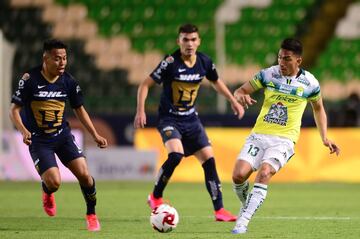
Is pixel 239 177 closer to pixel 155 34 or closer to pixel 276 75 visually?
pixel 276 75

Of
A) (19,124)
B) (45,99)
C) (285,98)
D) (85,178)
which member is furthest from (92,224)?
(285,98)

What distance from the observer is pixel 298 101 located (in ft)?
30.5

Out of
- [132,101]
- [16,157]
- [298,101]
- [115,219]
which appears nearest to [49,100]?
[115,219]

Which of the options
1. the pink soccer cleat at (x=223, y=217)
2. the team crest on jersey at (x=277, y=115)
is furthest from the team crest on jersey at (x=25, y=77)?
the pink soccer cleat at (x=223, y=217)

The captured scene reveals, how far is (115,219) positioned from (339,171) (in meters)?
8.57

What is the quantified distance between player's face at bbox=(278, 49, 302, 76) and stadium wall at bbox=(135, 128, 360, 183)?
914 cm

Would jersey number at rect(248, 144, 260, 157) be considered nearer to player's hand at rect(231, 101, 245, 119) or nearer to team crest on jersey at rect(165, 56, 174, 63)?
player's hand at rect(231, 101, 245, 119)

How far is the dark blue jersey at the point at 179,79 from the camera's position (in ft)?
35.7

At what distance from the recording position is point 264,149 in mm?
9180

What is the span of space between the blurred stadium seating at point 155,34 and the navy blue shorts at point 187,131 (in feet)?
38.4

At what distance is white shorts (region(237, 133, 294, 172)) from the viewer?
9086 millimetres

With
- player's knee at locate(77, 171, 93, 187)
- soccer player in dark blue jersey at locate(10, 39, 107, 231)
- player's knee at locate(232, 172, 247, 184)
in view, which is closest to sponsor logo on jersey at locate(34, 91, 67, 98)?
soccer player in dark blue jersey at locate(10, 39, 107, 231)

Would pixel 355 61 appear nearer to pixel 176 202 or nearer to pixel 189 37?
pixel 176 202

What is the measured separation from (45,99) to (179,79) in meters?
1.89
